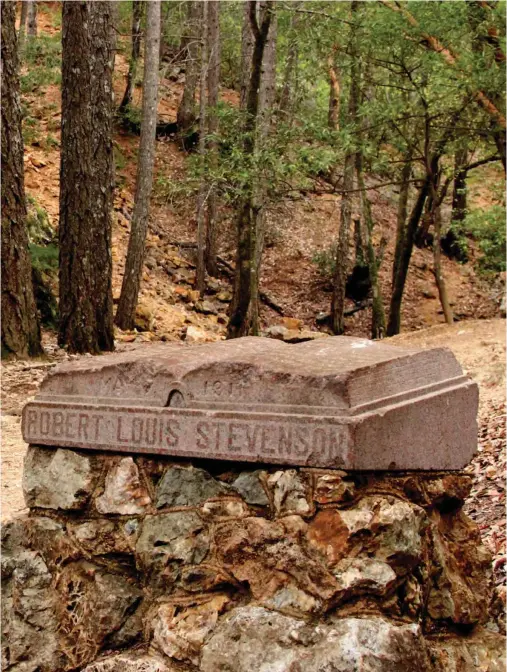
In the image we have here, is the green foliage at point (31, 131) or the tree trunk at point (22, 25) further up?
the tree trunk at point (22, 25)

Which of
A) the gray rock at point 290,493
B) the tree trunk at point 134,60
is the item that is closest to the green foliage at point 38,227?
the tree trunk at point 134,60

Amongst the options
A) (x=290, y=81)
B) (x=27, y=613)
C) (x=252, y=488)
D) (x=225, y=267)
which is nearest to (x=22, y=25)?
(x=290, y=81)

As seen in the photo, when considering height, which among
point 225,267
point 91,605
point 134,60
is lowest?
point 225,267

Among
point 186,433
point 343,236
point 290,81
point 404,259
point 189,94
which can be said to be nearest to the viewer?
point 186,433

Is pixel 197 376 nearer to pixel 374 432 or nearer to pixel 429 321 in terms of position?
pixel 374 432

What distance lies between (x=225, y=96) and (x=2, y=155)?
1673 centimetres

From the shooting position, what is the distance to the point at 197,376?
11.2 feet

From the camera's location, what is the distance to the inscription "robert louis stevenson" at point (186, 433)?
10.1ft

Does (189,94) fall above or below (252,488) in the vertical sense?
above

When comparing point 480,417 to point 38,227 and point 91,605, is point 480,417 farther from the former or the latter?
point 38,227

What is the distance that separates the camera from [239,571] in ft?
10.6

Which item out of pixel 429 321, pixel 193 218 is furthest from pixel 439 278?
pixel 193 218

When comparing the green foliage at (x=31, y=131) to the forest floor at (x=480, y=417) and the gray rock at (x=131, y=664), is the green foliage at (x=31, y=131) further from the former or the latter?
the gray rock at (x=131, y=664)

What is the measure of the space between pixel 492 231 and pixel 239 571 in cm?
1217
